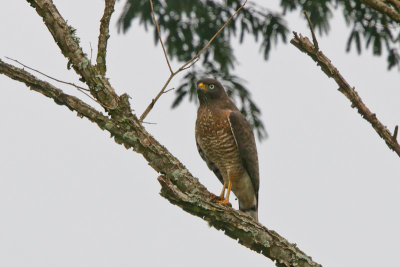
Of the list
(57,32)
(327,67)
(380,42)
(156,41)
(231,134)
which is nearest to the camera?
(327,67)

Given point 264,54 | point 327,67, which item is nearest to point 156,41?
point 264,54

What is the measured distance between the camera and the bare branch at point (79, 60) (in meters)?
4.18

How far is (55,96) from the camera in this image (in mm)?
4203

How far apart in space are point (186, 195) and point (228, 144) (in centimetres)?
221

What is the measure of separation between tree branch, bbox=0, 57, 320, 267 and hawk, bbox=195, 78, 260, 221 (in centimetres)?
185

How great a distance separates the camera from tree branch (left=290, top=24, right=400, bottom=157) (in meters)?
3.50

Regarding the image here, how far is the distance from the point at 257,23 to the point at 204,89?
227 centimetres

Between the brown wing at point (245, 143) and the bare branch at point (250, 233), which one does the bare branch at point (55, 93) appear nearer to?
the bare branch at point (250, 233)

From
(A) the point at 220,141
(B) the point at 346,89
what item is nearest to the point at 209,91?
(A) the point at 220,141

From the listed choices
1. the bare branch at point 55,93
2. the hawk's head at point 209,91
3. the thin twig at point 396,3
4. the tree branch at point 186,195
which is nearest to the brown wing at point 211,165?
the hawk's head at point 209,91

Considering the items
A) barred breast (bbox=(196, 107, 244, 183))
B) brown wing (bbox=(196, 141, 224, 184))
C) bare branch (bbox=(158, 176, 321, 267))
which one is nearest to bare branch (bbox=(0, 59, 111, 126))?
bare branch (bbox=(158, 176, 321, 267))

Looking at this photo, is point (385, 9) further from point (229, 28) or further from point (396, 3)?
point (229, 28)

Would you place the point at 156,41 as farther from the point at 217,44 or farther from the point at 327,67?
the point at 327,67

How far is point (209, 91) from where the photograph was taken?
253 inches
